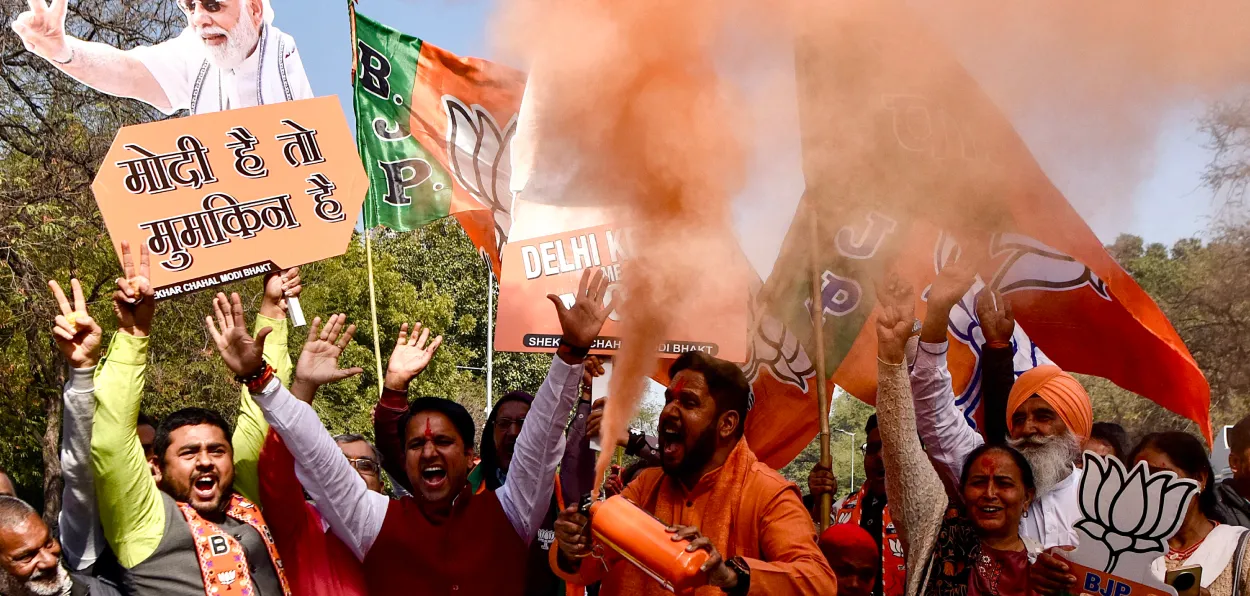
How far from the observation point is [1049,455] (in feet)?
14.6

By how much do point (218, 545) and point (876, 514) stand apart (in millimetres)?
3085

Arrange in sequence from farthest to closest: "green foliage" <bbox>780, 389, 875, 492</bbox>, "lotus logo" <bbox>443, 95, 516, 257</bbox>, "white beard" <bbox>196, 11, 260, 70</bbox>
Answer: "green foliage" <bbox>780, 389, 875, 492</bbox>, "lotus logo" <bbox>443, 95, 516, 257</bbox>, "white beard" <bbox>196, 11, 260, 70</bbox>

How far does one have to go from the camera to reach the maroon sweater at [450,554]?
4.34 metres

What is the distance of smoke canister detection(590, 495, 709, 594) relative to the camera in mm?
3408

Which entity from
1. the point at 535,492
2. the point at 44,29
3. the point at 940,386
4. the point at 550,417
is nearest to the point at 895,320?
the point at 940,386

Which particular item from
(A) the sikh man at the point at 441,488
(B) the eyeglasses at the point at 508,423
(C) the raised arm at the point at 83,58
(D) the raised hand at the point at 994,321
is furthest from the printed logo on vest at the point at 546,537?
(C) the raised arm at the point at 83,58

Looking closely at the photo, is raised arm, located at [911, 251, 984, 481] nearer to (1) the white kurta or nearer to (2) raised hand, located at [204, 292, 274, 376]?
(2) raised hand, located at [204, 292, 274, 376]

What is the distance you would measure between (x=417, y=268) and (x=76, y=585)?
97.5 feet

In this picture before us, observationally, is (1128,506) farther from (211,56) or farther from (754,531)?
(211,56)

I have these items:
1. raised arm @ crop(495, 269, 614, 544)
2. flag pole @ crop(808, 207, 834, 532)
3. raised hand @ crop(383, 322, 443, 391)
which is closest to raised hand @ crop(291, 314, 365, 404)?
raised hand @ crop(383, 322, 443, 391)

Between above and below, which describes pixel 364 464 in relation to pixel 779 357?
below

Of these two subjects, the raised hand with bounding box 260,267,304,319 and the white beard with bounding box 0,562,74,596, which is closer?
the white beard with bounding box 0,562,74,596

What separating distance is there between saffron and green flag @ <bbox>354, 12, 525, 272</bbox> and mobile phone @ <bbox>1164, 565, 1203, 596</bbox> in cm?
482

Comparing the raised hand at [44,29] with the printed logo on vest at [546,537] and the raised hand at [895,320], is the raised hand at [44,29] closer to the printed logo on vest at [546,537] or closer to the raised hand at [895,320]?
the printed logo on vest at [546,537]
